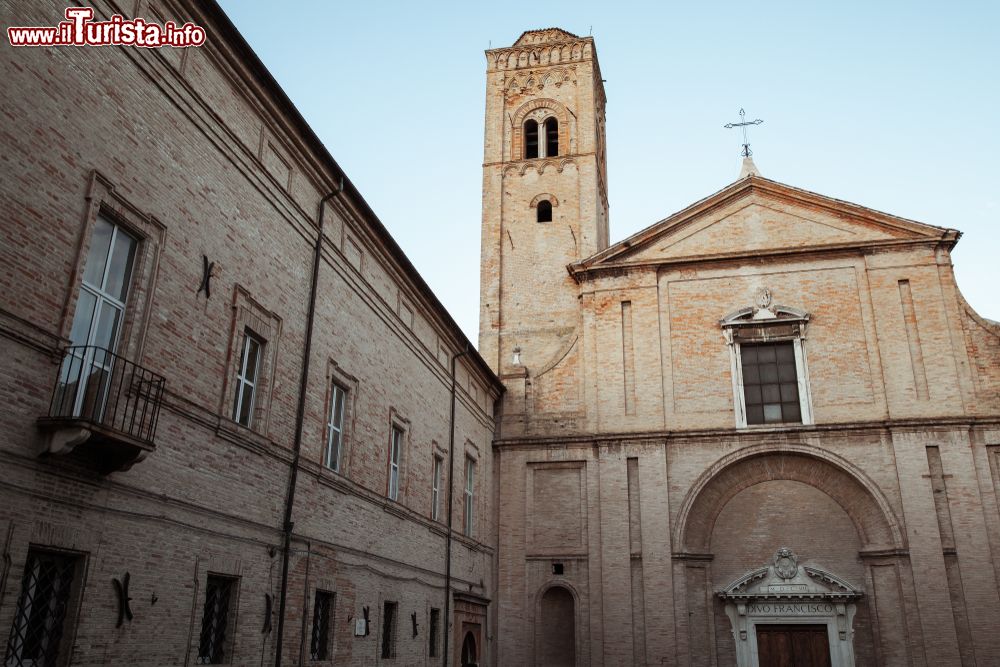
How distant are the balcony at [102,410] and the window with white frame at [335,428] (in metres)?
4.41

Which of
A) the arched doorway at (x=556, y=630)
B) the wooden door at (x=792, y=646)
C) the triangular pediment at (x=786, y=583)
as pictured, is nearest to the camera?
the wooden door at (x=792, y=646)

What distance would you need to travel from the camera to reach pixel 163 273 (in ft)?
29.3

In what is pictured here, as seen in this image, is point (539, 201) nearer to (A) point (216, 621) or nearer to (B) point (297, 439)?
(B) point (297, 439)

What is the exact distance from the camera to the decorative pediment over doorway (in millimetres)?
18344

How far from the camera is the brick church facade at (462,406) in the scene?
761cm

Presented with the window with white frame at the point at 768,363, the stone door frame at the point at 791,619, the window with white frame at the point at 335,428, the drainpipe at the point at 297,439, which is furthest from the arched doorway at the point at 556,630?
the drainpipe at the point at 297,439

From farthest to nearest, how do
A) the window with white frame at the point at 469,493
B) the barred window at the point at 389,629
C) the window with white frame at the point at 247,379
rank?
1. the window with white frame at the point at 469,493
2. the barred window at the point at 389,629
3. the window with white frame at the point at 247,379

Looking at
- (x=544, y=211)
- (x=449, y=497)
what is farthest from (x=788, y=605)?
(x=544, y=211)

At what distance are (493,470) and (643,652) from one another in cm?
539

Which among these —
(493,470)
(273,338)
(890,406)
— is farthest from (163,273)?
(890,406)

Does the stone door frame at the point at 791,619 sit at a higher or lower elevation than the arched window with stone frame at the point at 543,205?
lower

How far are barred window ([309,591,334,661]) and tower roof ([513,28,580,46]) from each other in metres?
21.2

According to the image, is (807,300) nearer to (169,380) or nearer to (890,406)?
(890,406)

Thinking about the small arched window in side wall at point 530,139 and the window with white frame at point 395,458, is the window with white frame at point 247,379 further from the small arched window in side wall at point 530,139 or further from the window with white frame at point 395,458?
the small arched window in side wall at point 530,139
